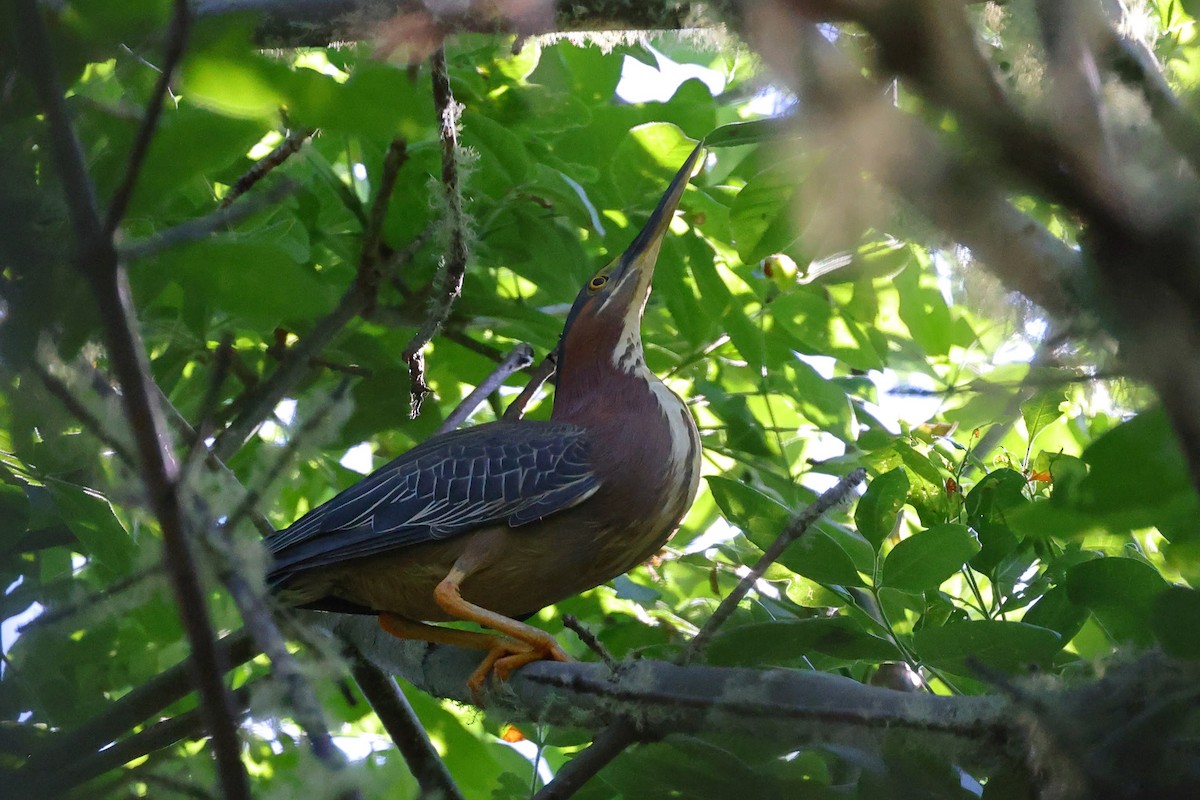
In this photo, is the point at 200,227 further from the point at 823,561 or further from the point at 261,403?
the point at 261,403

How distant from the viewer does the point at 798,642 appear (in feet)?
6.18

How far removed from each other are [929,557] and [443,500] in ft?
4.13

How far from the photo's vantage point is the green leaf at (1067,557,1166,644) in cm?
166

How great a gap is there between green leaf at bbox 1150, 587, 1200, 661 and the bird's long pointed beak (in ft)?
5.60

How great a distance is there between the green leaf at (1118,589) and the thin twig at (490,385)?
178 cm

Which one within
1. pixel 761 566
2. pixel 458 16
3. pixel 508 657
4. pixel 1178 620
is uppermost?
pixel 458 16

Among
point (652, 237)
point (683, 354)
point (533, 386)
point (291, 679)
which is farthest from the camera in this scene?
point (683, 354)

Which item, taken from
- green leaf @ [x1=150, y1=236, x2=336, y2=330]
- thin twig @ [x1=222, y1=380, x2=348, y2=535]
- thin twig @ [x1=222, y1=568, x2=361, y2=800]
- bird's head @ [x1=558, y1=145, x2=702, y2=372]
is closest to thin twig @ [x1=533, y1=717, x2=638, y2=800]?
thin twig @ [x1=222, y1=568, x2=361, y2=800]

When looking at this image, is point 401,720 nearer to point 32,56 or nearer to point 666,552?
point 666,552

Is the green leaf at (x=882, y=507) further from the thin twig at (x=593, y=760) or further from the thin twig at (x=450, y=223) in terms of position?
the thin twig at (x=450, y=223)

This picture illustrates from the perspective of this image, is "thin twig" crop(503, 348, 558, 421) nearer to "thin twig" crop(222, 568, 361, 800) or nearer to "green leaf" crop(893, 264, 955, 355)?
"green leaf" crop(893, 264, 955, 355)

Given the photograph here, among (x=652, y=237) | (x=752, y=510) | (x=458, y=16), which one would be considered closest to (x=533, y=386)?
(x=652, y=237)

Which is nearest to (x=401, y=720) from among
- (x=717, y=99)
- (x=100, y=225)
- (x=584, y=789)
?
(x=584, y=789)

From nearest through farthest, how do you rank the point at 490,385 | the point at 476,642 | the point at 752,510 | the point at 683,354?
the point at 752,510, the point at 476,642, the point at 490,385, the point at 683,354
